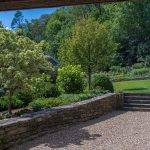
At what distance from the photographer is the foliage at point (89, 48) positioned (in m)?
20.7

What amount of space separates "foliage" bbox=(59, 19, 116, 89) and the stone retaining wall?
704cm

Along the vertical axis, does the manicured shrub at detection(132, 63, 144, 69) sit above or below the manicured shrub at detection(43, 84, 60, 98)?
above

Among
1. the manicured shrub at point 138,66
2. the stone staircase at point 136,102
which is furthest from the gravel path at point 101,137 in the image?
the manicured shrub at point 138,66

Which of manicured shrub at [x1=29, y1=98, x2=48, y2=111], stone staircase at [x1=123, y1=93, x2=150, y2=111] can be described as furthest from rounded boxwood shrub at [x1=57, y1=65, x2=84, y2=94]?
manicured shrub at [x1=29, y1=98, x2=48, y2=111]

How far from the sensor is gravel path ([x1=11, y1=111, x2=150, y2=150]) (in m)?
8.25

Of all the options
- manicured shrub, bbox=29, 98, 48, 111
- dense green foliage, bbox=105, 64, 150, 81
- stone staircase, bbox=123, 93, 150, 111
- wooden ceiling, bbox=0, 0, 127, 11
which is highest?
wooden ceiling, bbox=0, 0, 127, 11

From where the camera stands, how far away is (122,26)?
152 ft

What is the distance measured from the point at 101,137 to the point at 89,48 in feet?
38.9

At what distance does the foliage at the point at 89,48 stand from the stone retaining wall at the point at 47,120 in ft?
23.1

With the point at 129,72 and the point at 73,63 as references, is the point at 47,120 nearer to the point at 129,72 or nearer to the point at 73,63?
the point at 73,63

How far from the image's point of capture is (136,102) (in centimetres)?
1559

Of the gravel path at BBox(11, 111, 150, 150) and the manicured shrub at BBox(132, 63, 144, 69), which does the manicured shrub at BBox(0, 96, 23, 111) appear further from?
the manicured shrub at BBox(132, 63, 144, 69)

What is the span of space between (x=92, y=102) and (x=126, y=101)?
3830 mm

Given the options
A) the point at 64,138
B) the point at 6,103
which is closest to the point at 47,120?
the point at 64,138
